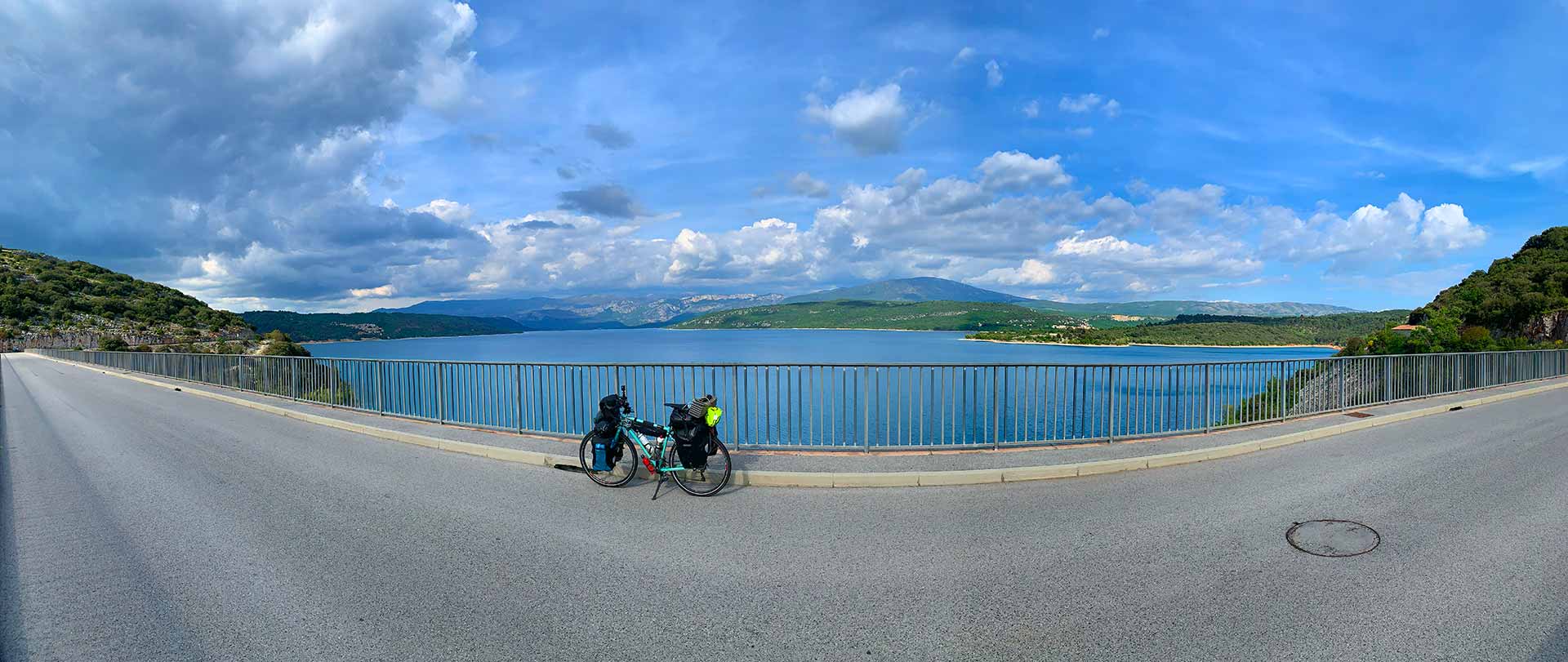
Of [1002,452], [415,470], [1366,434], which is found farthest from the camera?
[1366,434]

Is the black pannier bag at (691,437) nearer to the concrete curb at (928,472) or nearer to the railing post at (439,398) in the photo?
the concrete curb at (928,472)

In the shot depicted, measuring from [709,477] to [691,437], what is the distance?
70 cm

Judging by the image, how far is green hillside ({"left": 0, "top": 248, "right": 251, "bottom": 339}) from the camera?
84062 mm

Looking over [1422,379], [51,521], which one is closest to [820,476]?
[51,521]

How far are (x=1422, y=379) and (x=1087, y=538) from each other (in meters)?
16.4

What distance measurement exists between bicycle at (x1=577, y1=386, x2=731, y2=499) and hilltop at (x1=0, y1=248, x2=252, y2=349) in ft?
301

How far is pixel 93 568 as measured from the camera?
4.75 meters

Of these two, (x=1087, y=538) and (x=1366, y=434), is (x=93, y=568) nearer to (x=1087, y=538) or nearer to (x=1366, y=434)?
(x=1087, y=538)

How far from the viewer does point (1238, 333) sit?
124m

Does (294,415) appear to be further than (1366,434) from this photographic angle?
Yes

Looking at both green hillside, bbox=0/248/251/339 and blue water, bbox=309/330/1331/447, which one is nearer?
blue water, bbox=309/330/1331/447

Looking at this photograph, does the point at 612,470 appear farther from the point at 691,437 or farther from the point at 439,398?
the point at 439,398

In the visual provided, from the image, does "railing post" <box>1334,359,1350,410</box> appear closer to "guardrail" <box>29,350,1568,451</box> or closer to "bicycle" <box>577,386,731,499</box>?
"guardrail" <box>29,350,1568,451</box>

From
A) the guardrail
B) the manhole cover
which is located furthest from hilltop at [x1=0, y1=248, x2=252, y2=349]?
the manhole cover
